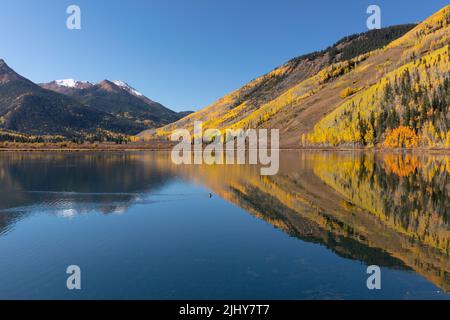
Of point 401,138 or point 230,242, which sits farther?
point 401,138

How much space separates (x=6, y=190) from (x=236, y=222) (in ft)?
155

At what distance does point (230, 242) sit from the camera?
3141 centimetres

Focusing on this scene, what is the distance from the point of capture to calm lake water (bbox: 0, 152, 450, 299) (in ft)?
69.6

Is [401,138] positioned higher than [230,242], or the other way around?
[401,138]

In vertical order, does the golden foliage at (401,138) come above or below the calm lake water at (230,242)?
above

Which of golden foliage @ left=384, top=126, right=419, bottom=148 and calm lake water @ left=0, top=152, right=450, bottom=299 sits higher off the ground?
golden foliage @ left=384, top=126, right=419, bottom=148

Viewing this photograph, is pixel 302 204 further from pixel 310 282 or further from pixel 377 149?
pixel 377 149

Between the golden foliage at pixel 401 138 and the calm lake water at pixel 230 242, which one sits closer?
the calm lake water at pixel 230 242

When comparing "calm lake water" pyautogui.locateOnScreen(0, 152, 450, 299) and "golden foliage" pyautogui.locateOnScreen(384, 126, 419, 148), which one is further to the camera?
"golden foliage" pyautogui.locateOnScreen(384, 126, 419, 148)

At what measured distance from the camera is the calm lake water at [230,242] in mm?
21203

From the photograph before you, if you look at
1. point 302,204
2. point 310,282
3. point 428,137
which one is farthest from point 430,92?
point 310,282
